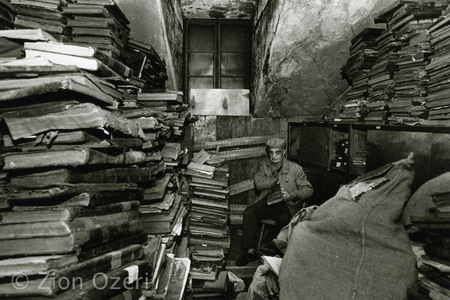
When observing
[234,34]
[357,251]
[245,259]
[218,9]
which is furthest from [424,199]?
[234,34]

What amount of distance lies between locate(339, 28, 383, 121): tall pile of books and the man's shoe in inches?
110

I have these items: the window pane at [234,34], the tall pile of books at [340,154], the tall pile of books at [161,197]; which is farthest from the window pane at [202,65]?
the tall pile of books at [340,154]

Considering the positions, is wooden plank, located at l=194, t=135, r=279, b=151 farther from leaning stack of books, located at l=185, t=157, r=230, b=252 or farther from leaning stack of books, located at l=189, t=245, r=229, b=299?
leaning stack of books, located at l=189, t=245, r=229, b=299

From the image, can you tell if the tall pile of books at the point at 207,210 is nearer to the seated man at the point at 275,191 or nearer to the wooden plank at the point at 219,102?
the seated man at the point at 275,191

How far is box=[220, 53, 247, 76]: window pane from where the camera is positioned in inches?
261

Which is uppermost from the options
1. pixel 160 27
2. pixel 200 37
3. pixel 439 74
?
pixel 200 37

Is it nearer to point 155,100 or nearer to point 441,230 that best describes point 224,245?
point 155,100

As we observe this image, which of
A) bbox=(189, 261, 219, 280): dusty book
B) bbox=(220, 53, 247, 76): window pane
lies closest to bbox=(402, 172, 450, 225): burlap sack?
bbox=(189, 261, 219, 280): dusty book

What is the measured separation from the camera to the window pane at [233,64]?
21.8ft

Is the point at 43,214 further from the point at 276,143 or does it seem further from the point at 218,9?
the point at 218,9

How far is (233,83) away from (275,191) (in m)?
2.38

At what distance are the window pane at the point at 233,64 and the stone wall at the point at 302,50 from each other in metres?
0.44

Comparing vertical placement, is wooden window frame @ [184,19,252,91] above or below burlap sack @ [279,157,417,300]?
above

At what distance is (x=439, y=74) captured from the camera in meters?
3.30
